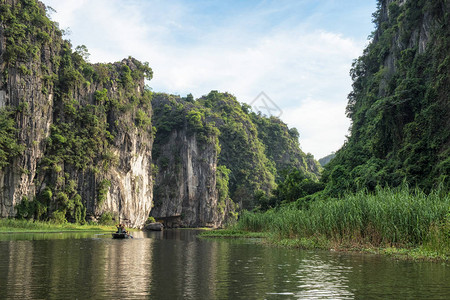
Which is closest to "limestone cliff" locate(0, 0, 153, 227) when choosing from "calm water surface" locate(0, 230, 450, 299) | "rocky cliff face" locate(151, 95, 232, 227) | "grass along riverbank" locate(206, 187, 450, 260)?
"rocky cliff face" locate(151, 95, 232, 227)

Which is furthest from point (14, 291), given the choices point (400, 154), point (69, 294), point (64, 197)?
point (64, 197)

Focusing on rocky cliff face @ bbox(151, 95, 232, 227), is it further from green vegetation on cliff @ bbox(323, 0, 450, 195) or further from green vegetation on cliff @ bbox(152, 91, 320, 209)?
green vegetation on cliff @ bbox(323, 0, 450, 195)

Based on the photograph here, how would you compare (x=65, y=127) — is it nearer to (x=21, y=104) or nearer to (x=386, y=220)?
(x=21, y=104)

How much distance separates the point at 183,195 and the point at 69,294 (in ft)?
244

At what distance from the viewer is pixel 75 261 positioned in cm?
1300

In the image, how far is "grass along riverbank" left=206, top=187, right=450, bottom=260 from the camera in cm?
1306

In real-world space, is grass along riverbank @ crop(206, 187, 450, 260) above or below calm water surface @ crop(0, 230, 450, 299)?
above

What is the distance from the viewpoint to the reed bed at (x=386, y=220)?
1370cm

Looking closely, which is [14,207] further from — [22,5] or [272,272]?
[272,272]

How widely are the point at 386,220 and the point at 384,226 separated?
28 centimetres

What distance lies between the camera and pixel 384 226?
49.5ft

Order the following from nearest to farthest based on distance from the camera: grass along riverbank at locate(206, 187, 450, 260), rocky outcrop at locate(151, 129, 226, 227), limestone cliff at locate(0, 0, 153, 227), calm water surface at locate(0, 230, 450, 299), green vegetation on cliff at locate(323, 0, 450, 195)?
calm water surface at locate(0, 230, 450, 299) → grass along riverbank at locate(206, 187, 450, 260) → green vegetation on cliff at locate(323, 0, 450, 195) → limestone cliff at locate(0, 0, 153, 227) → rocky outcrop at locate(151, 129, 226, 227)

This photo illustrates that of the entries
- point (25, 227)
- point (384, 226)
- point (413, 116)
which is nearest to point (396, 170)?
point (413, 116)

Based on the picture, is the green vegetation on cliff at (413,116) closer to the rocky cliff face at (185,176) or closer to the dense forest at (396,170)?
the dense forest at (396,170)
